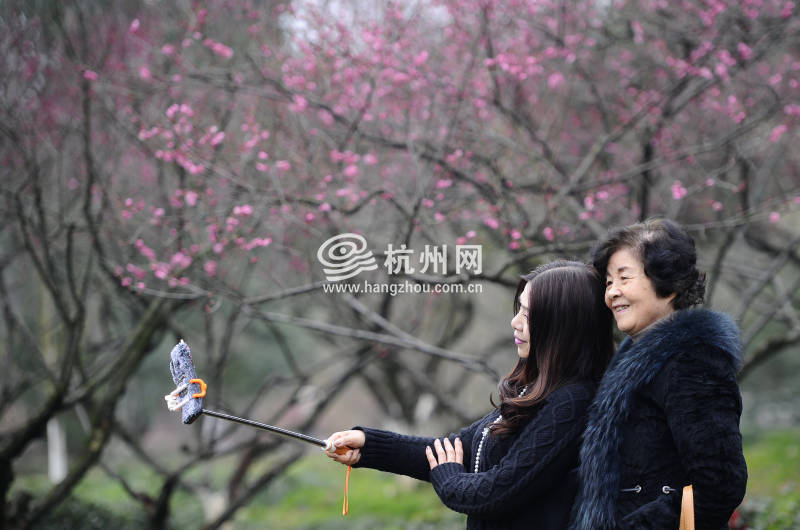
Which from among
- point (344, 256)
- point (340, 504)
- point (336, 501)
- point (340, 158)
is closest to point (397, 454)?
point (340, 158)

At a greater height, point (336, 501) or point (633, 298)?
point (633, 298)

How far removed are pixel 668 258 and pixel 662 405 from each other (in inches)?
13.6

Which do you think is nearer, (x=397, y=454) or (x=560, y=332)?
(x=560, y=332)

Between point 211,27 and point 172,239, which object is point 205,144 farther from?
point 211,27

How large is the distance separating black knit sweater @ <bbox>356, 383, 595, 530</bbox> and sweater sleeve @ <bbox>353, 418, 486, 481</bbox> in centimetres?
21

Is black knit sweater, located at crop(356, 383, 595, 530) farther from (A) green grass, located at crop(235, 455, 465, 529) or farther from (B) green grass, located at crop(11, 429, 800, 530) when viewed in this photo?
(A) green grass, located at crop(235, 455, 465, 529)

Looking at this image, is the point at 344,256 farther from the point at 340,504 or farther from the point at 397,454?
the point at 340,504

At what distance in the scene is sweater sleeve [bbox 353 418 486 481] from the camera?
2.16 meters

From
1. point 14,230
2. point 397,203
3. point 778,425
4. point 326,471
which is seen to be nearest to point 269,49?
point 397,203

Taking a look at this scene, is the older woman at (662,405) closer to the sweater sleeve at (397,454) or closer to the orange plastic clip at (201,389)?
the sweater sleeve at (397,454)

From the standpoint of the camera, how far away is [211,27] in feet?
16.6

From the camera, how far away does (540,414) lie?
6.01 feet

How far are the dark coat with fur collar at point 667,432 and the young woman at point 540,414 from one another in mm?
78

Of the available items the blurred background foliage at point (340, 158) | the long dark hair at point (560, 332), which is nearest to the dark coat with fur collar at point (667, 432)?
the long dark hair at point (560, 332)
